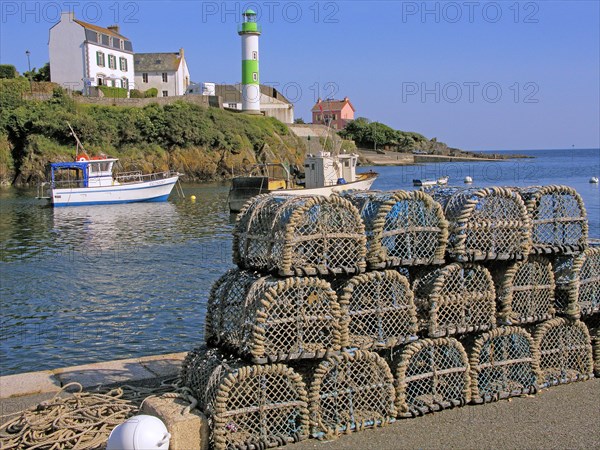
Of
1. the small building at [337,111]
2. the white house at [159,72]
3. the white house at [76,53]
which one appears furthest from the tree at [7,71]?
the small building at [337,111]

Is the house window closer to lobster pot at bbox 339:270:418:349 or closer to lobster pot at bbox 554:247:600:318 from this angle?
lobster pot at bbox 554:247:600:318

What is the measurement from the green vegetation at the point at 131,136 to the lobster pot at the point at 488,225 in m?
52.6

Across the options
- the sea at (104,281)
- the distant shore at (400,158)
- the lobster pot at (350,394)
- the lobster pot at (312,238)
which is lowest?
the sea at (104,281)

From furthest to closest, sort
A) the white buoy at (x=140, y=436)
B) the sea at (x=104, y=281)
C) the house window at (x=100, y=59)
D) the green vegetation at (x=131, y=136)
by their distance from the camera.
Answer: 1. the house window at (x=100, y=59)
2. the green vegetation at (x=131, y=136)
3. the sea at (x=104, y=281)
4. the white buoy at (x=140, y=436)

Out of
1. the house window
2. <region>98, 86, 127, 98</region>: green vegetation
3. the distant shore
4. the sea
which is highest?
the house window

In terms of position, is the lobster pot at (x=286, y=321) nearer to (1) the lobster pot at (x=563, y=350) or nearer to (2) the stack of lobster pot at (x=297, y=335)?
(2) the stack of lobster pot at (x=297, y=335)

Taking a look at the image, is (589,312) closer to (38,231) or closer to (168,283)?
(168,283)

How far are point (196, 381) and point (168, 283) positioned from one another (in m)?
12.2

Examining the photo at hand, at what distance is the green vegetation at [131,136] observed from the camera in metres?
55.7

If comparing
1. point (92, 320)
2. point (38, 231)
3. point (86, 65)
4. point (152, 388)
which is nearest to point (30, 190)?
point (86, 65)

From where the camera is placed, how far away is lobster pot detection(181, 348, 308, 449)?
549 centimetres

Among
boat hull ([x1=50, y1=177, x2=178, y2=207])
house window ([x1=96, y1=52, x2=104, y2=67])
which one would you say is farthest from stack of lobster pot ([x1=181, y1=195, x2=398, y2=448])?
house window ([x1=96, y1=52, x2=104, y2=67])

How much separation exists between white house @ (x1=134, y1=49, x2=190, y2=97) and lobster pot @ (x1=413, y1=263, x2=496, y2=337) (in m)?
75.7

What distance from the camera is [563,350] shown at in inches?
281
